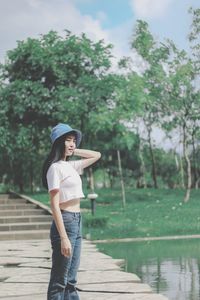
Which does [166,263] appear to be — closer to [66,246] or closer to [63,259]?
[63,259]

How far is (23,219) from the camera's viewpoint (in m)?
17.0

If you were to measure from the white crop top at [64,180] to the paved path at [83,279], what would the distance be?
1618mm

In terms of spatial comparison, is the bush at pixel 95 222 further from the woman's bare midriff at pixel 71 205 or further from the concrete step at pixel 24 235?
the woman's bare midriff at pixel 71 205

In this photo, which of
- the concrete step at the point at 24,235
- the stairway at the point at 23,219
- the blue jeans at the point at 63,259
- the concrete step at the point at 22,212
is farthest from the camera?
the concrete step at the point at 22,212

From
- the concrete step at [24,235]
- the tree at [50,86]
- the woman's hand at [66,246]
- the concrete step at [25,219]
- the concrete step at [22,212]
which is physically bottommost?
the concrete step at [24,235]

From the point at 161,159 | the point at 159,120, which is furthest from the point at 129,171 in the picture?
the point at 159,120

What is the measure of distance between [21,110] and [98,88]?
2882mm

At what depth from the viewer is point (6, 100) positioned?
22984mm

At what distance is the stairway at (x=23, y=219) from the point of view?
48.0 ft

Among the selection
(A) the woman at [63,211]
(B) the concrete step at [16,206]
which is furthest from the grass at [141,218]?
(A) the woman at [63,211]

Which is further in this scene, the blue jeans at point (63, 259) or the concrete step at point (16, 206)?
the concrete step at point (16, 206)

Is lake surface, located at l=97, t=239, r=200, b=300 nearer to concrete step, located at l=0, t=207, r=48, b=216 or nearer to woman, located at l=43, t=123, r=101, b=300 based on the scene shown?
woman, located at l=43, t=123, r=101, b=300

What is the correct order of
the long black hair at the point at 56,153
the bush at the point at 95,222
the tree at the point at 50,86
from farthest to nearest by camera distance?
the tree at the point at 50,86
the bush at the point at 95,222
the long black hair at the point at 56,153

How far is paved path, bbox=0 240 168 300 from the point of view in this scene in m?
6.12
